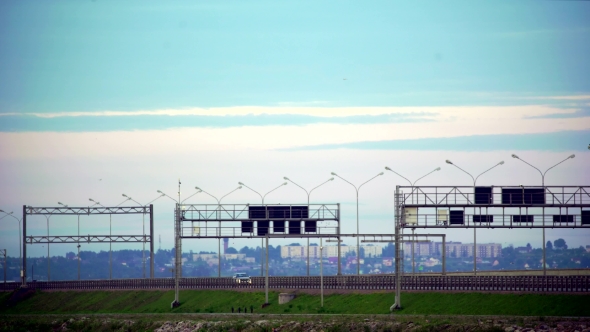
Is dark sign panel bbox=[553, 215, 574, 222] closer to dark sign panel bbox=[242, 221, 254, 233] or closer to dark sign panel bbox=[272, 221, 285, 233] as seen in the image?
dark sign panel bbox=[272, 221, 285, 233]

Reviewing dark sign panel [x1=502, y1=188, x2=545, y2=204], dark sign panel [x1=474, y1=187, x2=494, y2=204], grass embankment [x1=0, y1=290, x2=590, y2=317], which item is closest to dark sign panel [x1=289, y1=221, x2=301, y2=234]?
grass embankment [x1=0, y1=290, x2=590, y2=317]

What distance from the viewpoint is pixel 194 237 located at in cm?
10294

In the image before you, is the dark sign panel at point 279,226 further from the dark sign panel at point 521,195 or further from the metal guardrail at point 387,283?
the dark sign panel at point 521,195

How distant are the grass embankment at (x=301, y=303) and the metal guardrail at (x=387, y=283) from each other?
198cm

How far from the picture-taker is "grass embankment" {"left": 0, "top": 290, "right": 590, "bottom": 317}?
79.6 meters

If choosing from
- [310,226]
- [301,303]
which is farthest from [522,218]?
[310,226]

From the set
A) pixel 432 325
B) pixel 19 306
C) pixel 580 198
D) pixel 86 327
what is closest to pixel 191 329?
pixel 86 327

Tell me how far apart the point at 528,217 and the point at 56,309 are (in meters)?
59.5

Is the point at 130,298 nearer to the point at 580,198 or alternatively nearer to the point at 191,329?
the point at 191,329

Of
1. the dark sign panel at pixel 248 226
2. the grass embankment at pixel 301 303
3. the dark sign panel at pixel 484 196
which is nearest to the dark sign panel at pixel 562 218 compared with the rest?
the dark sign panel at pixel 484 196

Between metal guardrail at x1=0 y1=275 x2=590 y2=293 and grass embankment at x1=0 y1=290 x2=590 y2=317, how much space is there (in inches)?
78.0

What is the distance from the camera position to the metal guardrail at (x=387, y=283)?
83.1 m

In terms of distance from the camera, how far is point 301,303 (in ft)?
311

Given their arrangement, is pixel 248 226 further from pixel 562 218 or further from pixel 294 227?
pixel 562 218
